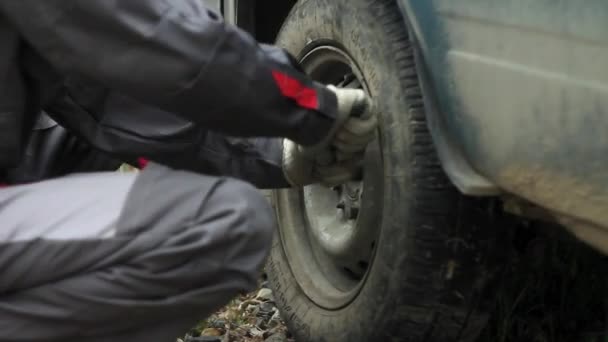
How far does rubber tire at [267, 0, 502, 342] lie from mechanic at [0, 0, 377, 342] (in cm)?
17

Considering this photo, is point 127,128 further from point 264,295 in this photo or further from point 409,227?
point 264,295

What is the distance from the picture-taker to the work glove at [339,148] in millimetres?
1778

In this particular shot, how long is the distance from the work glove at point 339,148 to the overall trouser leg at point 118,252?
231mm

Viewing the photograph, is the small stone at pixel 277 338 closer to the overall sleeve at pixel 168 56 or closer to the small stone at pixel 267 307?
the small stone at pixel 267 307

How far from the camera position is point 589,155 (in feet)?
4.86

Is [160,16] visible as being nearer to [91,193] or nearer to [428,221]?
[91,193]

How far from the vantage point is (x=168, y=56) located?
156cm

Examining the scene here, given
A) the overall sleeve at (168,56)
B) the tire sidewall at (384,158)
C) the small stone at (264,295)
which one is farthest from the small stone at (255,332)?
the overall sleeve at (168,56)

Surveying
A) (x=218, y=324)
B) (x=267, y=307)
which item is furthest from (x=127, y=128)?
(x=267, y=307)

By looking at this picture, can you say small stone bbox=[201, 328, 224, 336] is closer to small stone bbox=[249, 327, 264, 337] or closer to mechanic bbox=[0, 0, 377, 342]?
small stone bbox=[249, 327, 264, 337]

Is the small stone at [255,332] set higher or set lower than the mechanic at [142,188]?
lower

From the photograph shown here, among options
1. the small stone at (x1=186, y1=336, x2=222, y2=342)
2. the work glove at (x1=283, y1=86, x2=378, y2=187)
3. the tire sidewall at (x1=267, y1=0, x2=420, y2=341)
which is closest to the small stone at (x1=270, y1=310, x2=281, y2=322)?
the small stone at (x1=186, y1=336, x2=222, y2=342)

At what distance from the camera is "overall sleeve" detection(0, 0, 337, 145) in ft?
5.06

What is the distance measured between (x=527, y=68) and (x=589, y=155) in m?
0.18
